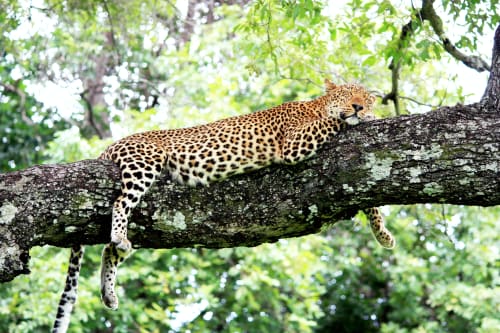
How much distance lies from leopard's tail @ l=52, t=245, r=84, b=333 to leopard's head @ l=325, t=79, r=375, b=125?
255cm

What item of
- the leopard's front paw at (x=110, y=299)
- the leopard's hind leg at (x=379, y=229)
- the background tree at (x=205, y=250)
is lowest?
the background tree at (x=205, y=250)

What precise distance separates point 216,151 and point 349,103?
128 centimetres

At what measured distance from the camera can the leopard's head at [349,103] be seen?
706 centimetres

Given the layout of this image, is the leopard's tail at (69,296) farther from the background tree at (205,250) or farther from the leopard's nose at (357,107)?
the background tree at (205,250)

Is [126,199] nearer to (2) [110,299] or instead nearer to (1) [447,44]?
(2) [110,299]

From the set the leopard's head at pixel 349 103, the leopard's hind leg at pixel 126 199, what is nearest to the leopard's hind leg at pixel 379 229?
the leopard's head at pixel 349 103

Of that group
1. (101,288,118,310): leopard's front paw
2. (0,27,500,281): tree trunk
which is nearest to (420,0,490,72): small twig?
(0,27,500,281): tree trunk

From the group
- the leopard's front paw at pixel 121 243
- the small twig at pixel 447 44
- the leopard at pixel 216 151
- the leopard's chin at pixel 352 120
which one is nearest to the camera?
the leopard's front paw at pixel 121 243

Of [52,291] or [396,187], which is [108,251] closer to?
[396,187]

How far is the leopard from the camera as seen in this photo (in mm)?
6484

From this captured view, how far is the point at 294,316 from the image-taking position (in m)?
16.5

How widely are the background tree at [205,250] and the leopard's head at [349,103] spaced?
9.64ft

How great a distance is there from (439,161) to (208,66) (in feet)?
44.9

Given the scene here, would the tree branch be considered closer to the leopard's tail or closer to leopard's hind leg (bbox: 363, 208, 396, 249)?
leopard's hind leg (bbox: 363, 208, 396, 249)
